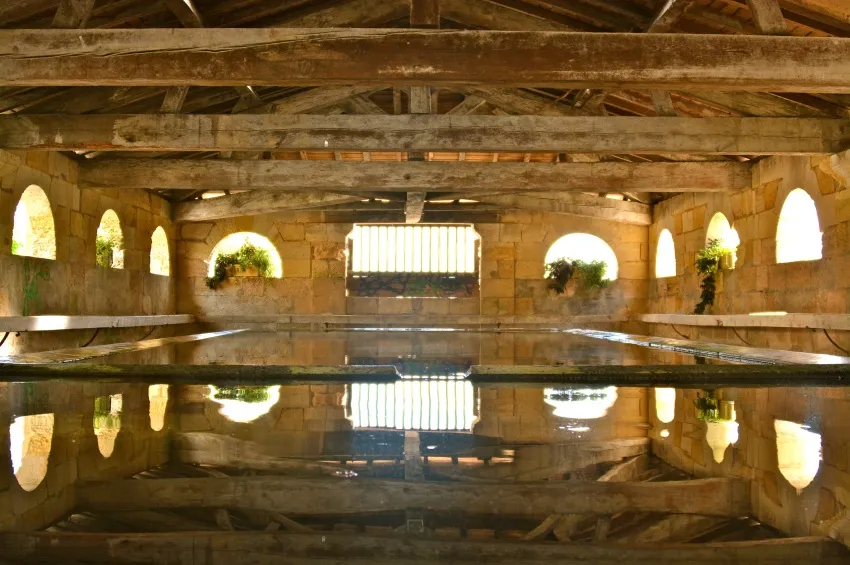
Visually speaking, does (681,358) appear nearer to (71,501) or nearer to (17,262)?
(71,501)

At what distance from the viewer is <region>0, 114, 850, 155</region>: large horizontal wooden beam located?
23.5 feet

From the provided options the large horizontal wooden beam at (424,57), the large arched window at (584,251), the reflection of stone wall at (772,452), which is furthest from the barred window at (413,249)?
the reflection of stone wall at (772,452)

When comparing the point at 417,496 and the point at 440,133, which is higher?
the point at 440,133

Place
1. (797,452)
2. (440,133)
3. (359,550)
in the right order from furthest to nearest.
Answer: (440,133) < (797,452) < (359,550)

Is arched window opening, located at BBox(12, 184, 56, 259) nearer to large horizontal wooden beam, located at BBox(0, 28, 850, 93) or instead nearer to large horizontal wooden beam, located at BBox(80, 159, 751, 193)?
large horizontal wooden beam, located at BBox(80, 159, 751, 193)

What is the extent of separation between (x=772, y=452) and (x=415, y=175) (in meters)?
7.08

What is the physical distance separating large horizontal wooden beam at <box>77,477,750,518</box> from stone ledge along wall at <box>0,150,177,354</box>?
6.98 m

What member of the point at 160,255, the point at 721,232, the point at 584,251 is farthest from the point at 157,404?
the point at 584,251

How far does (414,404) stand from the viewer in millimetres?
A: 3693

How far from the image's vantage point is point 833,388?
464 centimetres

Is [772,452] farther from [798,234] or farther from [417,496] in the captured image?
[798,234]

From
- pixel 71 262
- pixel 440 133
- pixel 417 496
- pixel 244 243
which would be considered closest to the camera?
pixel 417 496

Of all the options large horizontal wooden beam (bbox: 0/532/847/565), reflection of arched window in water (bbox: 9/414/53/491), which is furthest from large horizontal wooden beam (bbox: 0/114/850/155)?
large horizontal wooden beam (bbox: 0/532/847/565)

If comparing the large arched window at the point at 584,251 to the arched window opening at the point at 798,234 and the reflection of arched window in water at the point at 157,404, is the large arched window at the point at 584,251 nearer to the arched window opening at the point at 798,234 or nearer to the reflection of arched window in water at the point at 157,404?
the arched window opening at the point at 798,234
